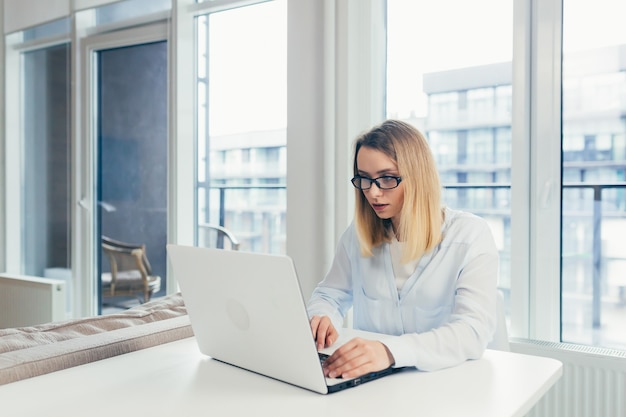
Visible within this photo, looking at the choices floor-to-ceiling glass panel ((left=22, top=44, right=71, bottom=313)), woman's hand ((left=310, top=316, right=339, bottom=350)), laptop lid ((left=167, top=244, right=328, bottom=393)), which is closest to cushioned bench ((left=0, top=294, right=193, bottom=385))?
laptop lid ((left=167, top=244, right=328, bottom=393))

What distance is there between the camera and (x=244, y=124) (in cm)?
347

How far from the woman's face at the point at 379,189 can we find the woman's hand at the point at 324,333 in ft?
1.17

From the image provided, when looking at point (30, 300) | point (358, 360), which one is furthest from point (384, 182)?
point (30, 300)

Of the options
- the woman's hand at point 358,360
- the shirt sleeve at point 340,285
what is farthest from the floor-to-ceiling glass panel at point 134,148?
the woman's hand at point 358,360

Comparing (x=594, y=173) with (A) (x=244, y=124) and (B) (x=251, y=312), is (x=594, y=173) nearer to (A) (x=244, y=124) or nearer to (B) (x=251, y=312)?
(B) (x=251, y=312)

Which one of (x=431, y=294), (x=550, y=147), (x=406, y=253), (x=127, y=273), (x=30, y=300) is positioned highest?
(x=550, y=147)

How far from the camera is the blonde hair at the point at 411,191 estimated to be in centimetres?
159

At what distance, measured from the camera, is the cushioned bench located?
1.25 metres

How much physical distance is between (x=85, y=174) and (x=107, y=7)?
108 centimetres

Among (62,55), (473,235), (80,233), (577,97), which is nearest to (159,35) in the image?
(62,55)

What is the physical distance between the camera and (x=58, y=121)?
4.35 metres

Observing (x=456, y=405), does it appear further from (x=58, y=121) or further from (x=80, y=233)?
(x=58, y=121)

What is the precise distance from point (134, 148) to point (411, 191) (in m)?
2.76

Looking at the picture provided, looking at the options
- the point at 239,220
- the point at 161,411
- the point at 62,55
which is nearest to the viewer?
the point at 161,411
